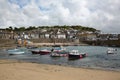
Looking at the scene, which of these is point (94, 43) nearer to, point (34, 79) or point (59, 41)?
point (59, 41)

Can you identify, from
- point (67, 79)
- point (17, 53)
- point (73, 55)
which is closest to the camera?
point (67, 79)

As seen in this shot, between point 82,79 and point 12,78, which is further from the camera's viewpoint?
point 82,79

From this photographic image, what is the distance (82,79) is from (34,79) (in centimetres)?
391

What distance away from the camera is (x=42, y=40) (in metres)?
160

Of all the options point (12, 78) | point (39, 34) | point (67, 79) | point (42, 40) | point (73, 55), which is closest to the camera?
point (12, 78)

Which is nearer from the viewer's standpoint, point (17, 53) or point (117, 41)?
point (17, 53)

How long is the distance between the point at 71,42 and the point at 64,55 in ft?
390

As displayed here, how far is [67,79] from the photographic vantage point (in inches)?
713

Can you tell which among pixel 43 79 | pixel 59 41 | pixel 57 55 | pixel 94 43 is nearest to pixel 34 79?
pixel 43 79

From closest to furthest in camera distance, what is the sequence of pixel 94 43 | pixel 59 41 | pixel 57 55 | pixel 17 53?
pixel 57 55 < pixel 17 53 < pixel 59 41 < pixel 94 43

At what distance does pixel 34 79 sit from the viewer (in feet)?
56.9

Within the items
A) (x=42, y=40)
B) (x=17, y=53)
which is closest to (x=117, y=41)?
(x=42, y=40)

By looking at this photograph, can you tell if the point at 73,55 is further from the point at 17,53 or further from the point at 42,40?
the point at 42,40

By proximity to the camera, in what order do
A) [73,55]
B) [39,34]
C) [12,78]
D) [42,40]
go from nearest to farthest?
1. [12,78]
2. [73,55]
3. [42,40]
4. [39,34]
